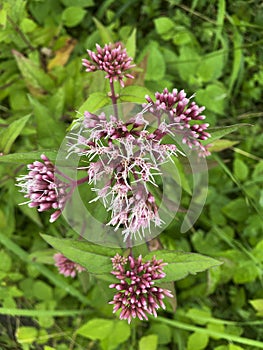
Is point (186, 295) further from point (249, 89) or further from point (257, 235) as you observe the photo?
point (249, 89)

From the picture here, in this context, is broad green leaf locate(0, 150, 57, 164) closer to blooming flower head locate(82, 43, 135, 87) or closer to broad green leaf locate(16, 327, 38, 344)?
blooming flower head locate(82, 43, 135, 87)

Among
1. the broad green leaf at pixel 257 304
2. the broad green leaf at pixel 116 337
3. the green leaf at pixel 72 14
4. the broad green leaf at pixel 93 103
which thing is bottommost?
the broad green leaf at pixel 116 337

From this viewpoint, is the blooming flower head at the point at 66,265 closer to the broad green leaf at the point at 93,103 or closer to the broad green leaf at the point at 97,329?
the broad green leaf at the point at 97,329

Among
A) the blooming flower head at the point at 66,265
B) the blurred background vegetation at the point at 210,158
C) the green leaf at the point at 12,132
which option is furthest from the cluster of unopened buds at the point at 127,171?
the blurred background vegetation at the point at 210,158

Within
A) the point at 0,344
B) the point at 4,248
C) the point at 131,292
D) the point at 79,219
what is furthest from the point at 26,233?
the point at 131,292

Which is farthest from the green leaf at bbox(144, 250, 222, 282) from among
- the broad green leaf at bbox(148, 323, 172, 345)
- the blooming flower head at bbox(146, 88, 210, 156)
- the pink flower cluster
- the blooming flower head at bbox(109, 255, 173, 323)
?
the broad green leaf at bbox(148, 323, 172, 345)

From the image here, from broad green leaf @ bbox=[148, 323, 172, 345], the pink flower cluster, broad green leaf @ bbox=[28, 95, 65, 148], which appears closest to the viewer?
the pink flower cluster
